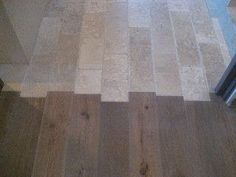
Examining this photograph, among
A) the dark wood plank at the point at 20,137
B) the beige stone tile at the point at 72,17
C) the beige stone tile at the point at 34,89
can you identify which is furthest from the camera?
the beige stone tile at the point at 72,17

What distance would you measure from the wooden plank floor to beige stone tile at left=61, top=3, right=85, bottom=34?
48 cm

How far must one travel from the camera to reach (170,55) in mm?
1513

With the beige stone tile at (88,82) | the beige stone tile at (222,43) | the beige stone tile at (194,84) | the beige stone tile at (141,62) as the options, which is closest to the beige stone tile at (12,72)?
the beige stone tile at (88,82)

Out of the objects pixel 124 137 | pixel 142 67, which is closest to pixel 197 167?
pixel 124 137

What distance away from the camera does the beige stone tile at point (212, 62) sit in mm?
1419

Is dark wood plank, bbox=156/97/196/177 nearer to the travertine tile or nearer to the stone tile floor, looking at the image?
the stone tile floor

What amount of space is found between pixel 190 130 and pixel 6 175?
32.2 inches

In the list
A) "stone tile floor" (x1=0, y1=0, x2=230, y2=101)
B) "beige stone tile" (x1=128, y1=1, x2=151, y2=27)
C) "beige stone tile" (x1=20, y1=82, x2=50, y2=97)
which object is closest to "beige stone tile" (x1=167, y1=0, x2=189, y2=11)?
"stone tile floor" (x1=0, y1=0, x2=230, y2=101)

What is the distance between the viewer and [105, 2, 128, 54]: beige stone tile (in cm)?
154

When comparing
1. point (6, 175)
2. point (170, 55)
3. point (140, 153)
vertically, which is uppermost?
point (170, 55)

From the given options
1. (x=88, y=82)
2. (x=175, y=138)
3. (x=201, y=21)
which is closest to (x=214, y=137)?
(x=175, y=138)

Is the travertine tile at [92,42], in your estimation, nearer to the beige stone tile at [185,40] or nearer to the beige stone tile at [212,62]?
the beige stone tile at [185,40]

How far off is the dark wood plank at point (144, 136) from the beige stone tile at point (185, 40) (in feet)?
1.08

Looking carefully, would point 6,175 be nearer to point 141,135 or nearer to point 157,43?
point 141,135
